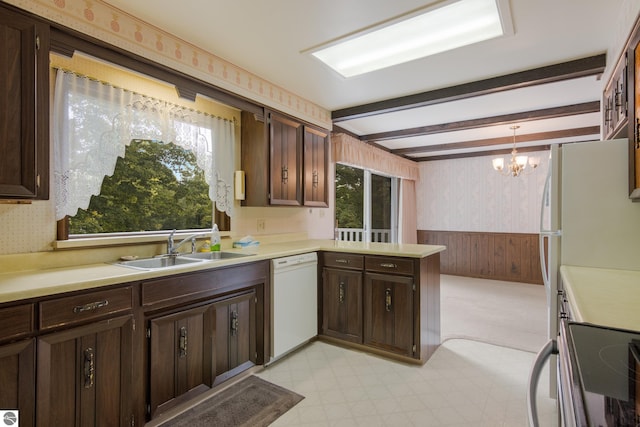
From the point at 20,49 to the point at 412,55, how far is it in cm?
242

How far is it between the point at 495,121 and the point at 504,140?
50.0 inches

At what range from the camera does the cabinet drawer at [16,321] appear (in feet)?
4.19

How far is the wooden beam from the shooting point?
448 centimetres

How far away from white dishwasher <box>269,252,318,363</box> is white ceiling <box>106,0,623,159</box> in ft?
5.31

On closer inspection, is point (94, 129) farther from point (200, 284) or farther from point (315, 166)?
point (315, 166)

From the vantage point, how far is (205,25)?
6.93 ft

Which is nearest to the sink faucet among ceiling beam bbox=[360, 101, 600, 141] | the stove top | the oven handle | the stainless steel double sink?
the stainless steel double sink

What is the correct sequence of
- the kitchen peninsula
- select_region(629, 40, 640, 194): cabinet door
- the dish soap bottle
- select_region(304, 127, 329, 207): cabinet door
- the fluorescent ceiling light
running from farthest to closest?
select_region(304, 127, 329, 207): cabinet door → the dish soap bottle → the fluorescent ceiling light → select_region(629, 40, 640, 194): cabinet door → the kitchen peninsula

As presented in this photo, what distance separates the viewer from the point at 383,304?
2.67 meters

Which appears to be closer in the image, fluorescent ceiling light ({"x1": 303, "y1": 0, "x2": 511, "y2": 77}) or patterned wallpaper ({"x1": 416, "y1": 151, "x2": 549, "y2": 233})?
fluorescent ceiling light ({"x1": 303, "y1": 0, "x2": 511, "y2": 77})

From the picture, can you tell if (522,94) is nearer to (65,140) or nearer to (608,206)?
(608,206)

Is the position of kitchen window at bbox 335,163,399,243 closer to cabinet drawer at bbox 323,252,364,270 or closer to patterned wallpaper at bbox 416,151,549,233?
patterned wallpaper at bbox 416,151,549,233

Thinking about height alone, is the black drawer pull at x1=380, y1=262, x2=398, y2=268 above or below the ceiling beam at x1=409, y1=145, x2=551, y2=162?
below

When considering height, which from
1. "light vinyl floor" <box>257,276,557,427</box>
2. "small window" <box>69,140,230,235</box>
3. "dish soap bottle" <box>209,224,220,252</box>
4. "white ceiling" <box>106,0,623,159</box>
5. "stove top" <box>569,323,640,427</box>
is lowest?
"light vinyl floor" <box>257,276,557,427</box>
